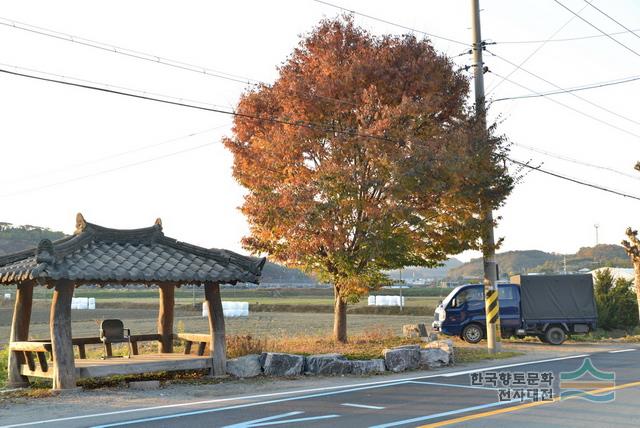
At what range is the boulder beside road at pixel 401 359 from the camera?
16375 millimetres

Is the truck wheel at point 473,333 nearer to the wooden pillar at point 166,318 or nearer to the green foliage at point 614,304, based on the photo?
the green foliage at point 614,304

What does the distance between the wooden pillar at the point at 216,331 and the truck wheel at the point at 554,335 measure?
579 inches

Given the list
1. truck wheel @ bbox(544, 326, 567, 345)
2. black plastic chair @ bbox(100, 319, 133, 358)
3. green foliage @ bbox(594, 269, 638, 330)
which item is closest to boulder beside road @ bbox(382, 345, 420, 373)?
black plastic chair @ bbox(100, 319, 133, 358)

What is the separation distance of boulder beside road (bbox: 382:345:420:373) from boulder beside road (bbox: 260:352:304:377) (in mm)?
2383

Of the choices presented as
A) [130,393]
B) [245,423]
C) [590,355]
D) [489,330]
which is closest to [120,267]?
[130,393]

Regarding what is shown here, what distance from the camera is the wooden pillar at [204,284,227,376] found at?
14992 mm

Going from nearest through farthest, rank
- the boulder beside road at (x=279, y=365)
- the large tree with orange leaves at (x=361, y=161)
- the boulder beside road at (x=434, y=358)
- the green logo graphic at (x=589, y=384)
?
the green logo graphic at (x=589, y=384) < the boulder beside road at (x=279, y=365) < the boulder beside road at (x=434, y=358) < the large tree with orange leaves at (x=361, y=161)

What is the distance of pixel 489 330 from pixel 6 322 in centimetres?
4081

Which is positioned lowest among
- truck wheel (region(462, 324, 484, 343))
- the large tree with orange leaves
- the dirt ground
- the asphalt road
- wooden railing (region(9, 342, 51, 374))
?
the asphalt road

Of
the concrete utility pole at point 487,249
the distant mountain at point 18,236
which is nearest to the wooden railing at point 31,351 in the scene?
the concrete utility pole at point 487,249

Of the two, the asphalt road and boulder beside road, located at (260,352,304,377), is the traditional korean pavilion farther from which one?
the asphalt road

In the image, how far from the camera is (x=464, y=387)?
1330 cm

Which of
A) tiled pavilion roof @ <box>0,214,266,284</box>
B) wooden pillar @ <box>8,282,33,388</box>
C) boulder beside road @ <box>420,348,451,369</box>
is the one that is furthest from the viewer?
boulder beside road @ <box>420,348,451,369</box>

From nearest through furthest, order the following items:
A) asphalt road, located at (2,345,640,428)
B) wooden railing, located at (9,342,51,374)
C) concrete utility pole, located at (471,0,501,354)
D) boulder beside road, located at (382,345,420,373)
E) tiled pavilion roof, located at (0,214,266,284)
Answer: asphalt road, located at (2,345,640,428) → tiled pavilion roof, located at (0,214,266,284) → wooden railing, located at (9,342,51,374) → boulder beside road, located at (382,345,420,373) → concrete utility pole, located at (471,0,501,354)
